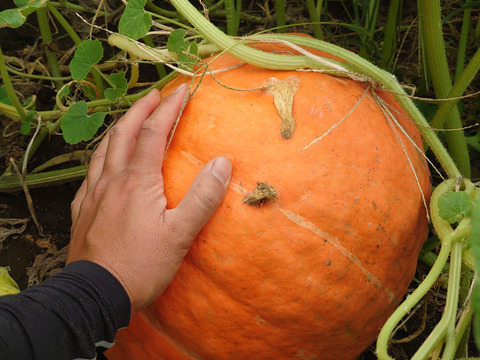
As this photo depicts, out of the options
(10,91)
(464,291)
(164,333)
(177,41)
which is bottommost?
(164,333)

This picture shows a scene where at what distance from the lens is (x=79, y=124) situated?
1.39 meters

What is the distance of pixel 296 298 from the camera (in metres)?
1.16

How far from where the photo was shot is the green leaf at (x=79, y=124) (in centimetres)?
137

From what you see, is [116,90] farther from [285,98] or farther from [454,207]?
[454,207]

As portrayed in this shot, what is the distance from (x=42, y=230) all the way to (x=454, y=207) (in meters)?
1.29

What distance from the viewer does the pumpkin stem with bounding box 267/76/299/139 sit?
1.17 metres

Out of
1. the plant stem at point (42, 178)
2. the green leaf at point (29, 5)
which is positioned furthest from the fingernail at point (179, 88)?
the plant stem at point (42, 178)

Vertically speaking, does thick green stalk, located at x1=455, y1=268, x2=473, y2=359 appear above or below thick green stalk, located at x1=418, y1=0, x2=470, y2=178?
below

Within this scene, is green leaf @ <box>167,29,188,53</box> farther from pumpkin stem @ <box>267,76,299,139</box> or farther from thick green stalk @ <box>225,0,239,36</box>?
thick green stalk @ <box>225,0,239,36</box>

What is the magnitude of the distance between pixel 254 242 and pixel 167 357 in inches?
14.8

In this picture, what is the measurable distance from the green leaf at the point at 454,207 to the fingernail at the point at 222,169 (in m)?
0.44

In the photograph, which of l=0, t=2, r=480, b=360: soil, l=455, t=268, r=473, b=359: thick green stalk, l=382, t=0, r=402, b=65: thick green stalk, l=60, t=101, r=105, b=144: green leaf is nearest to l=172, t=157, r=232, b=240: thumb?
l=60, t=101, r=105, b=144: green leaf

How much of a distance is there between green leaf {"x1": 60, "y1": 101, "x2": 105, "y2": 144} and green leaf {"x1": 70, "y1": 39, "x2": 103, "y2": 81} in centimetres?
7

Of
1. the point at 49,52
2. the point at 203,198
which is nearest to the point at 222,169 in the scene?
the point at 203,198
